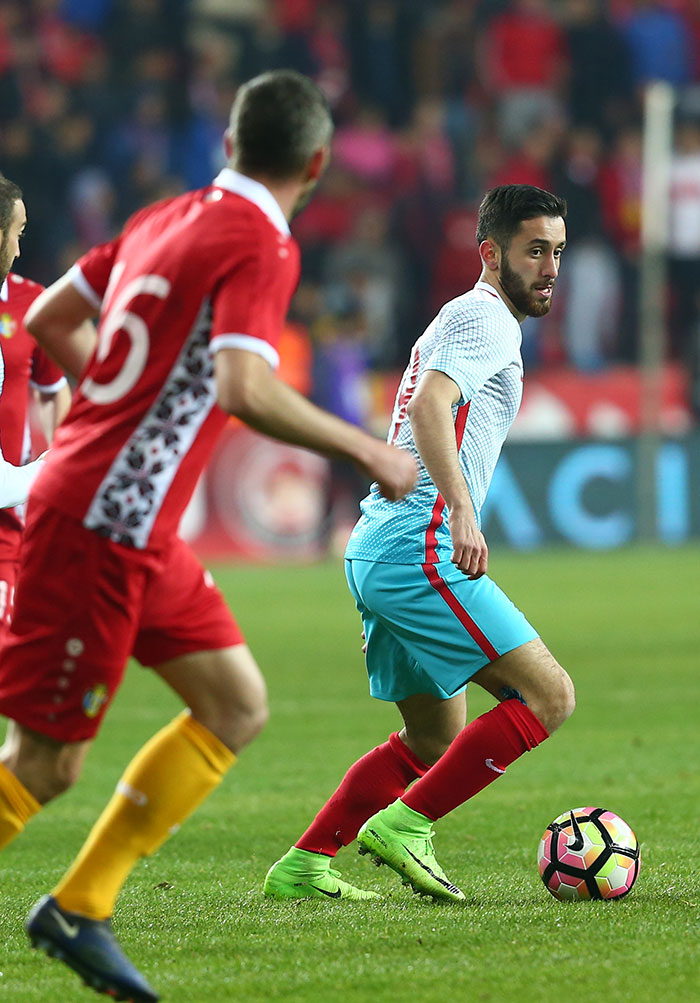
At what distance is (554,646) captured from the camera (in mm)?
11117

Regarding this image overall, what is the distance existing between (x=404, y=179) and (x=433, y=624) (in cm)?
1587

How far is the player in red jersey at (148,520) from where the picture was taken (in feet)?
11.6

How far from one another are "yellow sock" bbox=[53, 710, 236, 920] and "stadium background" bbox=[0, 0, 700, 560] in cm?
1350

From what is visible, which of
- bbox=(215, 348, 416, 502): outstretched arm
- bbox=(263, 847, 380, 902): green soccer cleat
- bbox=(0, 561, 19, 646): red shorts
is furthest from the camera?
bbox=(0, 561, 19, 646): red shorts

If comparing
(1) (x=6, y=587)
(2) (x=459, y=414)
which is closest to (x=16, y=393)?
(1) (x=6, y=587)

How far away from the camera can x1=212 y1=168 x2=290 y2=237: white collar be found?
3.62 m

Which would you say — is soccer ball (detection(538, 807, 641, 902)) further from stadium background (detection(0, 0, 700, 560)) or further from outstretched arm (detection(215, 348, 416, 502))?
stadium background (detection(0, 0, 700, 560))

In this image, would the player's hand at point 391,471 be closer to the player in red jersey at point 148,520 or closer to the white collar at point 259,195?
→ the player in red jersey at point 148,520

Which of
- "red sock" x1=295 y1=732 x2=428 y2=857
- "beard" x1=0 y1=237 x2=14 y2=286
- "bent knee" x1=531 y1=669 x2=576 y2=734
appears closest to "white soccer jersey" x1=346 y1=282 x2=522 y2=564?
"bent knee" x1=531 y1=669 x2=576 y2=734

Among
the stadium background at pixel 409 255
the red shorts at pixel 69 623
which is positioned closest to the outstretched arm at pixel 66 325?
the red shorts at pixel 69 623

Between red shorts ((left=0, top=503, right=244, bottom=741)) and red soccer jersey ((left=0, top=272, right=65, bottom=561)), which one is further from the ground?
red soccer jersey ((left=0, top=272, right=65, bottom=561))

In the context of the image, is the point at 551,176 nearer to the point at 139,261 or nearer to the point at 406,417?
the point at 406,417

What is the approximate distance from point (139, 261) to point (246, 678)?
0.96 m

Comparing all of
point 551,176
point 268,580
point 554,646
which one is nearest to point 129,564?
point 554,646
